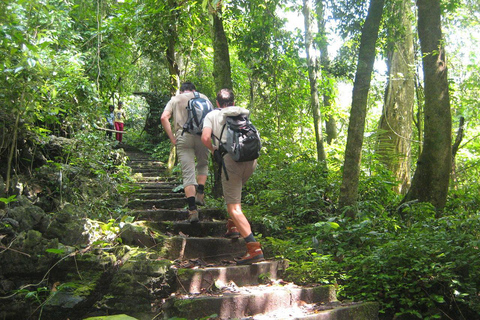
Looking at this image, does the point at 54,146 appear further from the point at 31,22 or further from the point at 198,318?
the point at 198,318

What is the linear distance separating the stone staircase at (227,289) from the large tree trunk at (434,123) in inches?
125

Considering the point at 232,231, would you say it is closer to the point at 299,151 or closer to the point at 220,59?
the point at 220,59

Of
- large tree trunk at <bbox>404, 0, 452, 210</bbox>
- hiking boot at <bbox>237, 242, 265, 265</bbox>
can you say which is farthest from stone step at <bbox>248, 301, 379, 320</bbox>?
large tree trunk at <bbox>404, 0, 452, 210</bbox>

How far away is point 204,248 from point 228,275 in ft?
2.45

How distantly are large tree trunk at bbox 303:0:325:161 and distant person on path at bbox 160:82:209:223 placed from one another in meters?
4.53

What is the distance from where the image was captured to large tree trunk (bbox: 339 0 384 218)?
19.1 ft

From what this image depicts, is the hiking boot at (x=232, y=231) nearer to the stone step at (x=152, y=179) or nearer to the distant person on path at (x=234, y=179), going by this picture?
the distant person on path at (x=234, y=179)

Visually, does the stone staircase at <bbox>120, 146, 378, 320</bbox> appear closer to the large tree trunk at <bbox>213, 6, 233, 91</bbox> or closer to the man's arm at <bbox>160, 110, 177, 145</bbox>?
the man's arm at <bbox>160, 110, 177, 145</bbox>

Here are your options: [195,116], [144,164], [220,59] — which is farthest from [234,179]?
[144,164]

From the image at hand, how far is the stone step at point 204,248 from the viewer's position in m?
4.53

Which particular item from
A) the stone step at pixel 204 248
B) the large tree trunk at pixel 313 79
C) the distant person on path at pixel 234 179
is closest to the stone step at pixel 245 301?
the distant person on path at pixel 234 179

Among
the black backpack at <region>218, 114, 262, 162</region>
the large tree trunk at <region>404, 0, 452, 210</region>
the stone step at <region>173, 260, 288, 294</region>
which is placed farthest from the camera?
the large tree trunk at <region>404, 0, 452, 210</region>

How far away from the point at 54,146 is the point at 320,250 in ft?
14.0

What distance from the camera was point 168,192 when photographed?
7.88m
